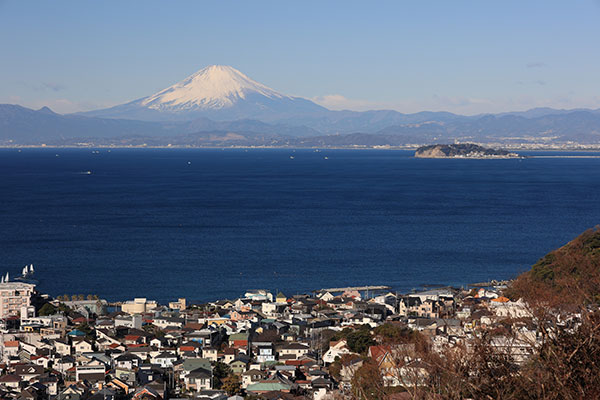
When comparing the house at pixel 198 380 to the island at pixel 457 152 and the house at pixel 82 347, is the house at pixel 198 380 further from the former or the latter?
the island at pixel 457 152

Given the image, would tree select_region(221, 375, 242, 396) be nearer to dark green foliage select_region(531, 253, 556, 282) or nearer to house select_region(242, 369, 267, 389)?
house select_region(242, 369, 267, 389)

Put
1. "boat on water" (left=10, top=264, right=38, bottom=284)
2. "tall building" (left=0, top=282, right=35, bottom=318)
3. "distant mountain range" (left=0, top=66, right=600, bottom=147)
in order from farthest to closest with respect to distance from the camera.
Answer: "distant mountain range" (left=0, top=66, right=600, bottom=147)
"boat on water" (left=10, top=264, right=38, bottom=284)
"tall building" (left=0, top=282, right=35, bottom=318)

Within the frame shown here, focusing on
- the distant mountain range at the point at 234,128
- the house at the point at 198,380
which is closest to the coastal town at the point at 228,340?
the house at the point at 198,380

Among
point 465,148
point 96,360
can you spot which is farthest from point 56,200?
point 465,148

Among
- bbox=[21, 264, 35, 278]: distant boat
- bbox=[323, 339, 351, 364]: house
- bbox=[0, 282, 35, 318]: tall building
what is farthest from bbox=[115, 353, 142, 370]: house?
bbox=[21, 264, 35, 278]: distant boat

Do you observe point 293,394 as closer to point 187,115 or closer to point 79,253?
point 79,253

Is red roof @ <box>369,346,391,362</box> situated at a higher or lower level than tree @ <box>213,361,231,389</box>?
higher
